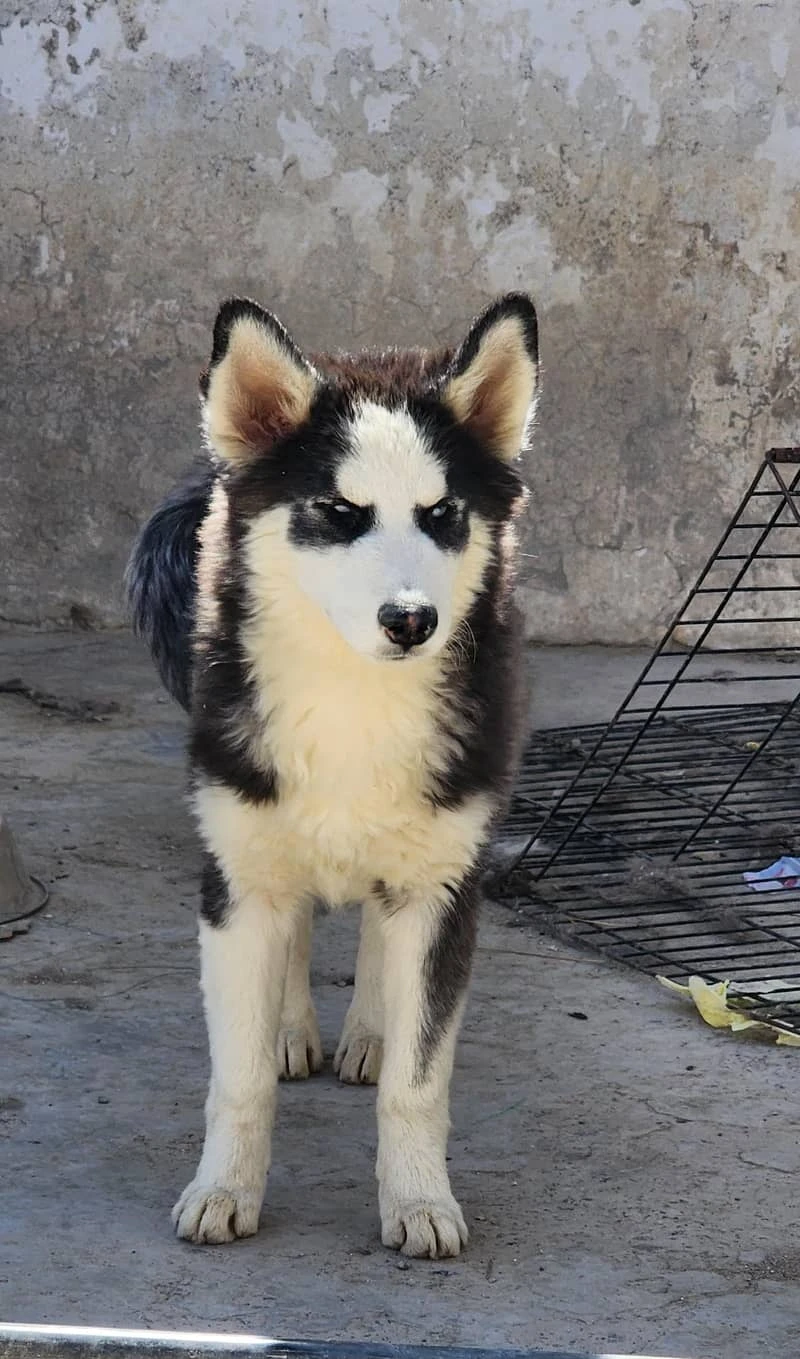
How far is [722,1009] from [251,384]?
165 centimetres

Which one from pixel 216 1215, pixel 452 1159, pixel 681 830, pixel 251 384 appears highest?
pixel 251 384

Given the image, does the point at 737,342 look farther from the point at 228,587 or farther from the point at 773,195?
the point at 228,587

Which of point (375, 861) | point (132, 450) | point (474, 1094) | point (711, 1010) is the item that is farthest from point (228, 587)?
point (132, 450)

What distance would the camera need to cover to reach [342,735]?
271 cm

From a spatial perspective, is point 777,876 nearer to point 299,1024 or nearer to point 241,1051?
point 299,1024

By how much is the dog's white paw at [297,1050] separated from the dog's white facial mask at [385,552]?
1.04 m

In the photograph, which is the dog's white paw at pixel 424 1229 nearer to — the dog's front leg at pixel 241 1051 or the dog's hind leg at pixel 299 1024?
the dog's front leg at pixel 241 1051

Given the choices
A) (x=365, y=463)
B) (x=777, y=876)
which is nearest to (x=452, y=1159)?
(x=365, y=463)

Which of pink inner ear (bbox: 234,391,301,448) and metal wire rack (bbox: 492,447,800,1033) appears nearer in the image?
pink inner ear (bbox: 234,391,301,448)

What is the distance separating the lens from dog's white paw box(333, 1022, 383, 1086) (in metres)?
3.27

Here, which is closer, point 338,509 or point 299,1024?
point 338,509

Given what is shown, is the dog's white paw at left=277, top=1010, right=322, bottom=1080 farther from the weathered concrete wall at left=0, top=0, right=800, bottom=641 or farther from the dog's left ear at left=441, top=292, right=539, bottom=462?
the weathered concrete wall at left=0, top=0, right=800, bottom=641

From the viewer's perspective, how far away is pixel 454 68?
639cm

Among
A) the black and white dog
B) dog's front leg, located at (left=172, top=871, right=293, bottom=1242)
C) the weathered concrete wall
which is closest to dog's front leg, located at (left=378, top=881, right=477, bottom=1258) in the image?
the black and white dog
